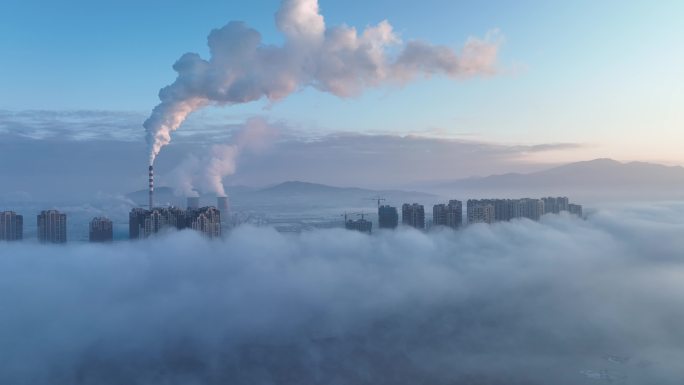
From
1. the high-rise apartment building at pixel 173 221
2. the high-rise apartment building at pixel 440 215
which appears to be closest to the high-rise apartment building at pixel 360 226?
the high-rise apartment building at pixel 440 215

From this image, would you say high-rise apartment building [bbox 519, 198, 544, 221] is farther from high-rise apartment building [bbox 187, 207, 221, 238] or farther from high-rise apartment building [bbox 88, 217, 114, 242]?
high-rise apartment building [bbox 88, 217, 114, 242]

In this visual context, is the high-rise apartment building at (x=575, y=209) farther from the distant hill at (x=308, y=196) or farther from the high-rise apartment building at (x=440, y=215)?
the distant hill at (x=308, y=196)

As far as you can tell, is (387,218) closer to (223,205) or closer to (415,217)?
(415,217)

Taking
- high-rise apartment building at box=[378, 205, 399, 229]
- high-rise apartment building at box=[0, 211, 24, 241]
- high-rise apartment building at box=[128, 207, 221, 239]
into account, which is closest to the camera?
high-rise apartment building at box=[128, 207, 221, 239]

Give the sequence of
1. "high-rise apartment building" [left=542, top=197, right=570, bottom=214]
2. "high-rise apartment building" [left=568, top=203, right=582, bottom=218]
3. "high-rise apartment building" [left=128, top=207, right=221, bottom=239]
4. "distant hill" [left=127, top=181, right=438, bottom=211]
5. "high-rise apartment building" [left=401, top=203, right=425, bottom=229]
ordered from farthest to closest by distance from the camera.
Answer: "distant hill" [left=127, top=181, right=438, bottom=211]
"high-rise apartment building" [left=568, top=203, right=582, bottom=218]
"high-rise apartment building" [left=542, top=197, right=570, bottom=214]
"high-rise apartment building" [left=401, top=203, right=425, bottom=229]
"high-rise apartment building" [left=128, top=207, right=221, bottom=239]

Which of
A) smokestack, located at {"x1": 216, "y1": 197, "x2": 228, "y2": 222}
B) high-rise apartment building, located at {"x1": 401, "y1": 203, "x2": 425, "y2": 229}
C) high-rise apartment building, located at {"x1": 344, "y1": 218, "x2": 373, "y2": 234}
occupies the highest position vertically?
smokestack, located at {"x1": 216, "y1": 197, "x2": 228, "y2": 222}

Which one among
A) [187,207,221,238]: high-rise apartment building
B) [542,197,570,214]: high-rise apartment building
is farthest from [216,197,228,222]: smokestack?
[542,197,570,214]: high-rise apartment building

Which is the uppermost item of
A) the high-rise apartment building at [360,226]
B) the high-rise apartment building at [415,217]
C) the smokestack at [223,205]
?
the smokestack at [223,205]
